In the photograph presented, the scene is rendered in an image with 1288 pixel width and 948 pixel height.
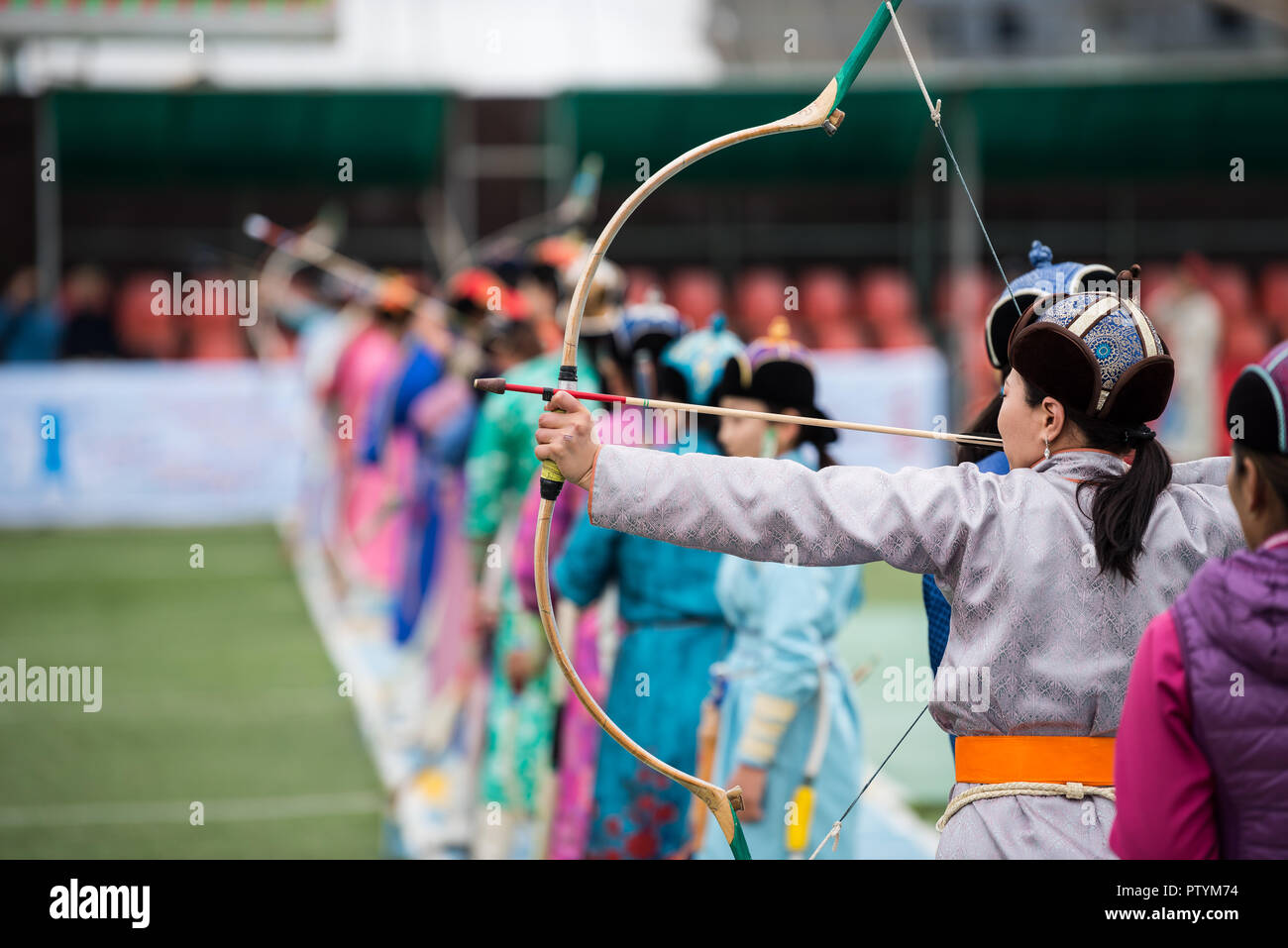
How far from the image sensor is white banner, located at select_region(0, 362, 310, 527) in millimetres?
14891

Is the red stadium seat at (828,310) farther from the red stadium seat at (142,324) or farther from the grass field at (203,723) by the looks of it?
the red stadium seat at (142,324)

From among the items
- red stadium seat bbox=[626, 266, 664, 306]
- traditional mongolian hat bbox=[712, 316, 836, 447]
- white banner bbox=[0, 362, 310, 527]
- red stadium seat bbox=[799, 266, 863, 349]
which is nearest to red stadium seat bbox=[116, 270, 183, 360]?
white banner bbox=[0, 362, 310, 527]

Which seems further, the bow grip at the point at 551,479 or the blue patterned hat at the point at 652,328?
the blue patterned hat at the point at 652,328

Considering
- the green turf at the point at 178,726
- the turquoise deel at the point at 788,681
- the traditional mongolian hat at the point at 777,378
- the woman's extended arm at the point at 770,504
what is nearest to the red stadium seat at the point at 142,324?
the green turf at the point at 178,726

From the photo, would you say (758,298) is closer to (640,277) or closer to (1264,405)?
(640,277)

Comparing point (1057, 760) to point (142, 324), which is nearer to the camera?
point (1057, 760)

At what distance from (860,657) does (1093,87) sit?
36.7 feet

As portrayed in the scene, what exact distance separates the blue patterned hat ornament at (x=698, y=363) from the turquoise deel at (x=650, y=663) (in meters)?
0.15

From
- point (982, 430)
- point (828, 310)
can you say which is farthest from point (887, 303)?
point (982, 430)

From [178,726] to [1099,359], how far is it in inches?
243

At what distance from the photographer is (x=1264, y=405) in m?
1.97

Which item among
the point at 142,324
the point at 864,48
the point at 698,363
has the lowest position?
the point at 698,363

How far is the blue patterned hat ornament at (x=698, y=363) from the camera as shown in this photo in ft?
13.3
